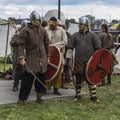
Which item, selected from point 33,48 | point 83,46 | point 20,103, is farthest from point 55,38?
point 20,103

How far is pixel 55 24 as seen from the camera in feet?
27.9

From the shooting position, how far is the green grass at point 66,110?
664 centimetres

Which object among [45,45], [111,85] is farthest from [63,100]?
[111,85]

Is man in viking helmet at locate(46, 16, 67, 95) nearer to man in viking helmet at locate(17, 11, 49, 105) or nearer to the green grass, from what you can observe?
the green grass

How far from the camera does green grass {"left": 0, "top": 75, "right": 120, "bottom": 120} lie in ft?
21.8

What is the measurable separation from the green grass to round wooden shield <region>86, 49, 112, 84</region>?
494 mm

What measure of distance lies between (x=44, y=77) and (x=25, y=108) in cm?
72

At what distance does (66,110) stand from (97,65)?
122 centimetres

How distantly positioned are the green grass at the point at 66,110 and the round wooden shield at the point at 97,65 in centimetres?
49

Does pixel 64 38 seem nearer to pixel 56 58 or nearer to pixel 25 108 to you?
pixel 56 58

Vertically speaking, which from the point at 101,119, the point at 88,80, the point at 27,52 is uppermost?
the point at 27,52

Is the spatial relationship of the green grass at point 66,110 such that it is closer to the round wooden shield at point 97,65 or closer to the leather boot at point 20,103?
the leather boot at point 20,103

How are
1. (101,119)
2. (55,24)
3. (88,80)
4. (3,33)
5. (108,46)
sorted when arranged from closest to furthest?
1. (101,119)
2. (88,80)
3. (55,24)
4. (108,46)
5. (3,33)

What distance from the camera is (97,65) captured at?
784 centimetres
